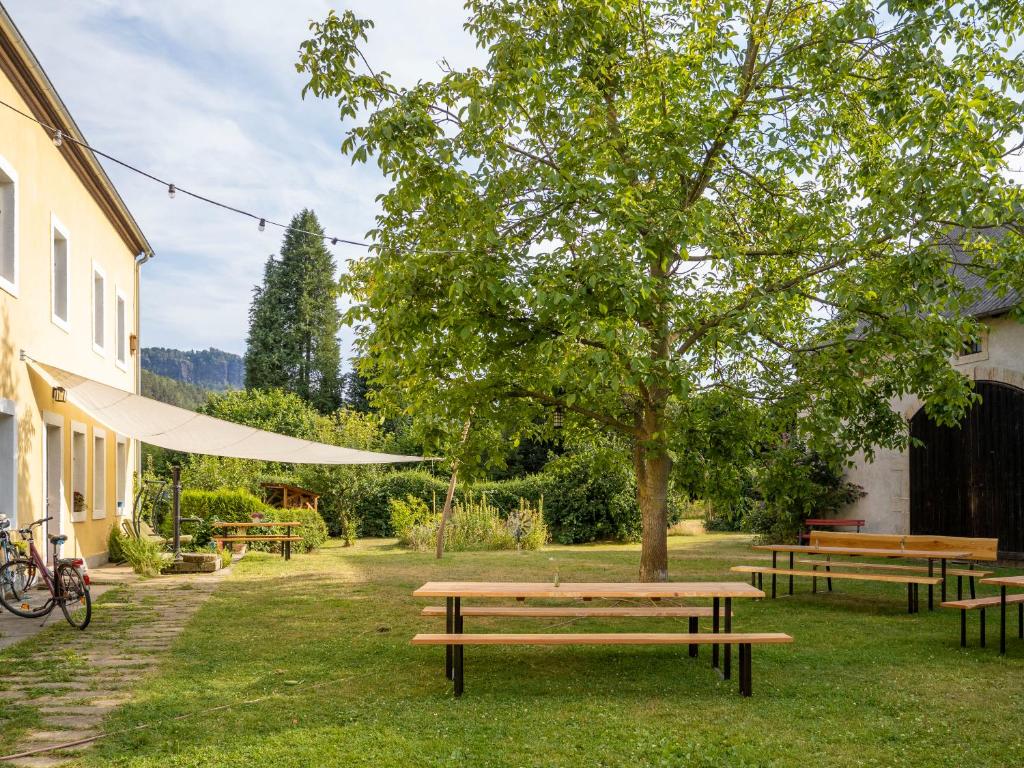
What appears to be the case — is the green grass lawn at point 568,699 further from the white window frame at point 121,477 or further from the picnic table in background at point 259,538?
the white window frame at point 121,477

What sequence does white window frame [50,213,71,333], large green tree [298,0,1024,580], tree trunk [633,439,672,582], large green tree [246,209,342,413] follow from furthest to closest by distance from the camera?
large green tree [246,209,342,413] → white window frame [50,213,71,333] → tree trunk [633,439,672,582] → large green tree [298,0,1024,580]

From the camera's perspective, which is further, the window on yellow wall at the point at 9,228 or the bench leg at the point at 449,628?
the window on yellow wall at the point at 9,228

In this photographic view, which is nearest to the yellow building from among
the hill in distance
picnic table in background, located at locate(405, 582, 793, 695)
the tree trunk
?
picnic table in background, located at locate(405, 582, 793, 695)

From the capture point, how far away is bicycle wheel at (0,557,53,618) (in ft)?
23.9

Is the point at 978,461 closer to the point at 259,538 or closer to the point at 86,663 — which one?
the point at 259,538

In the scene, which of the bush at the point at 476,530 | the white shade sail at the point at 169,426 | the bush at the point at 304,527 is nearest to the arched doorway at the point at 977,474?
the bush at the point at 476,530

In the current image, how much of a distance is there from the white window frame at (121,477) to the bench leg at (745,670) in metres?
11.9

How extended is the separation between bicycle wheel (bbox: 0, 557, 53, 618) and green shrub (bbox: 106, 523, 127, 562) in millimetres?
5411

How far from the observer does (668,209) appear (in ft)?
24.4

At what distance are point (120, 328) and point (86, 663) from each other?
1073 cm

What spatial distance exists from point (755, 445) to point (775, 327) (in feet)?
5.02

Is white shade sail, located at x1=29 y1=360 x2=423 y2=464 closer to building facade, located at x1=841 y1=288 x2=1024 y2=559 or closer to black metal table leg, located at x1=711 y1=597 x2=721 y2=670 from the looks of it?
black metal table leg, located at x1=711 y1=597 x2=721 y2=670

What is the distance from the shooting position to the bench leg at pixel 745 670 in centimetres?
502

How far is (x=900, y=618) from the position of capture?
7844 millimetres
